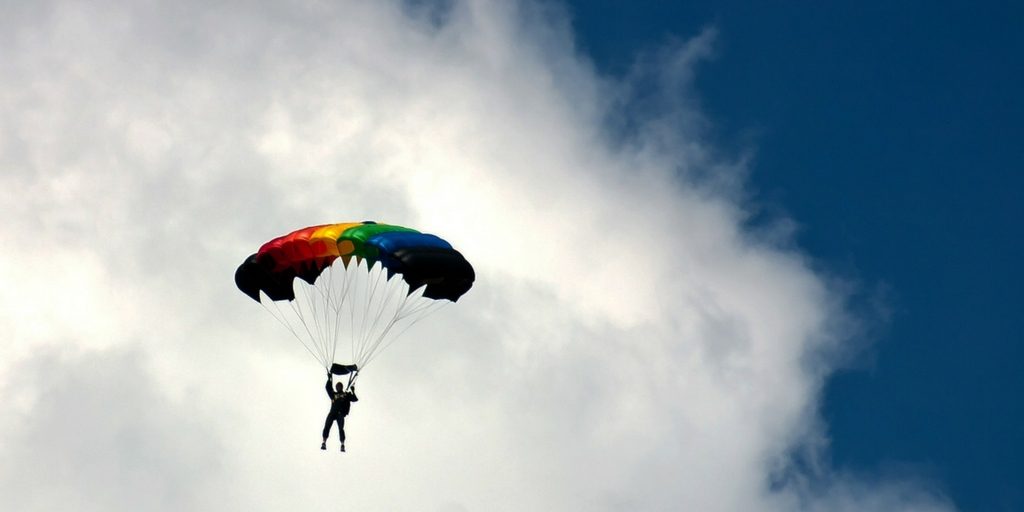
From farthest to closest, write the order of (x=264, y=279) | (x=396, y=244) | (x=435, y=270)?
(x=264, y=279)
(x=396, y=244)
(x=435, y=270)

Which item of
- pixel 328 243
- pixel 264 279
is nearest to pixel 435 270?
pixel 328 243

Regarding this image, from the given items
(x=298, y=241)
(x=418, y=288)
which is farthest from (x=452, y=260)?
(x=298, y=241)

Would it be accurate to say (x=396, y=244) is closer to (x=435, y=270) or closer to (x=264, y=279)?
(x=435, y=270)

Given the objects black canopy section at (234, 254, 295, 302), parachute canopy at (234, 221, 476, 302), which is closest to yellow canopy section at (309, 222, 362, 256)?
parachute canopy at (234, 221, 476, 302)

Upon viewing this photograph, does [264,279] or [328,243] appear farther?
[264,279]

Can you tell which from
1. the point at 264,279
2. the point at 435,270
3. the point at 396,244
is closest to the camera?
the point at 435,270

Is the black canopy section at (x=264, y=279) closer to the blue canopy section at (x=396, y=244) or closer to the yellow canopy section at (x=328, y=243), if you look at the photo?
the yellow canopy section at (x=328, y=243)

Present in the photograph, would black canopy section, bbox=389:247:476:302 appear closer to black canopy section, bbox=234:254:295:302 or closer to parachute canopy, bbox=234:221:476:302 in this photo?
parachute canopy, bbox=234:221:476:302

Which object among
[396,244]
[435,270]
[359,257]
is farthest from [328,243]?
[435,270]

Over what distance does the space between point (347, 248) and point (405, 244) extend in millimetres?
1549

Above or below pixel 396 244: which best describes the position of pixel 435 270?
below

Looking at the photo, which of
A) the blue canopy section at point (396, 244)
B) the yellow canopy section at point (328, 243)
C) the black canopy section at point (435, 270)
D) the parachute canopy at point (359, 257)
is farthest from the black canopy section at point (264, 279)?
the black canopy section at point (435, 270)

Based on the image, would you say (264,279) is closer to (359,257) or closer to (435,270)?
(359,257)

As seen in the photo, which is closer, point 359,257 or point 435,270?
point 435,270
